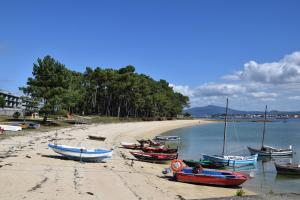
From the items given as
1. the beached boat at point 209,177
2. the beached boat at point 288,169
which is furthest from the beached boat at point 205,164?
the beached boat at point 209,177

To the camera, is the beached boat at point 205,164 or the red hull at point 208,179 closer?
the red hull at point 208,179

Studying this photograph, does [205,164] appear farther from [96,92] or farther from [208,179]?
[96,92]

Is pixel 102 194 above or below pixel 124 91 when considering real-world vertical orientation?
below

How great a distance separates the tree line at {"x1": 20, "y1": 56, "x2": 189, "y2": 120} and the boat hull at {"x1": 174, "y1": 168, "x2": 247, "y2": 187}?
142 ft

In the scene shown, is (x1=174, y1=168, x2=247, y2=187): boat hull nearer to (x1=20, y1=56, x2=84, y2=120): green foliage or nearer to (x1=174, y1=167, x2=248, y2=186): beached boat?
(x1=174, y1=167, x2=248, y2=186): beached boat

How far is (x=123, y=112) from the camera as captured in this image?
486 feet

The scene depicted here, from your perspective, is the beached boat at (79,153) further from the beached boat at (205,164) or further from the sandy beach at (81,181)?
the beached boat at (205,164)

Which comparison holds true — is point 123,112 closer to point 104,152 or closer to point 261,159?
point 261,159

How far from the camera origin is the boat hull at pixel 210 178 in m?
27.9

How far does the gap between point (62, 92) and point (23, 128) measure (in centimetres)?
1107

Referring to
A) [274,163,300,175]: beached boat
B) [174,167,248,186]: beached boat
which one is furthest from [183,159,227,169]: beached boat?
[174,167,248,186]: beached boat

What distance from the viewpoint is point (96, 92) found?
12988 cm

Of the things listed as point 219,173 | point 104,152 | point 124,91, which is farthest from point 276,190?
point 124,91

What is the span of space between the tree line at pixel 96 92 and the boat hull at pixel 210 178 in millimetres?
43223
